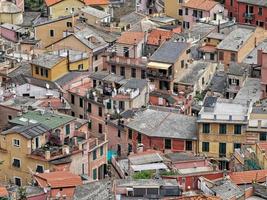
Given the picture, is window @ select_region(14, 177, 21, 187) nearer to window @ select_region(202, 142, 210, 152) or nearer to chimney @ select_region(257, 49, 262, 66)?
window @ select_region(202, 142, 210, 152)

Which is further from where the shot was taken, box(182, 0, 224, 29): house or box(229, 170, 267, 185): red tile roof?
box(182, 0, 224, 29): house

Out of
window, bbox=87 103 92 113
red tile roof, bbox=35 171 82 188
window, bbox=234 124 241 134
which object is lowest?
window, bbox=87 103 92 113

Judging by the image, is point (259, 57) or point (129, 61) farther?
point (129, 61)

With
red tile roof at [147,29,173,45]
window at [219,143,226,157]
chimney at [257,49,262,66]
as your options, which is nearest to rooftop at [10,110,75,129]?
window at [219,143,226,157]

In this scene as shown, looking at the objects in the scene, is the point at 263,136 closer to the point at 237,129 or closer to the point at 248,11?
the point at 237,129

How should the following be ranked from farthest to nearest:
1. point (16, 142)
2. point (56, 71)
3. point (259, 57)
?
point (259, 57)
point (56, 71)
point (16, 142)

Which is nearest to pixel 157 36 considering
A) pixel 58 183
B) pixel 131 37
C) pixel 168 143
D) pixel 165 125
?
pixel 131 37

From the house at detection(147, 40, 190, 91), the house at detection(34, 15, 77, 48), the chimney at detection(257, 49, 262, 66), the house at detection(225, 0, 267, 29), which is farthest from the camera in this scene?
the house at detection(225, 0, 267, 29)

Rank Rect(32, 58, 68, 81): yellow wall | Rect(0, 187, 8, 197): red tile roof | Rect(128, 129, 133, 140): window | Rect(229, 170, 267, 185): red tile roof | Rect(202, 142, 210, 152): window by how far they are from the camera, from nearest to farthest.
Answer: Rect(0, 187, 8, 197): red tile roof, Rect(229, 170, 267, 185): red tile roof, Rect(202, 142, 210, 152): window, Rect(128, 129, 133, 140): window, Rect(32, 58, 68, 81): yellow wall
